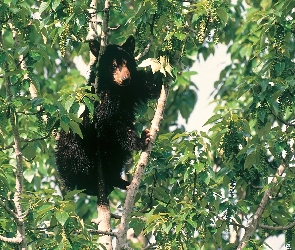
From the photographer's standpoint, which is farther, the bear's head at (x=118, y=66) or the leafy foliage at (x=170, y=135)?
the bear's head at (x=118, y=66)

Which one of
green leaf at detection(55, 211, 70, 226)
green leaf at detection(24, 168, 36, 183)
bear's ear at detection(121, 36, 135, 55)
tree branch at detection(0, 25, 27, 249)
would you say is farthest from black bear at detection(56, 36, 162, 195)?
green leaf at detection(55, 211, 70, 226)

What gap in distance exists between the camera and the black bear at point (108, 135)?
6.33 metres

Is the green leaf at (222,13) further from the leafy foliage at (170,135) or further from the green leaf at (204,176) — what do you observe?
the green leaf at (204,176)

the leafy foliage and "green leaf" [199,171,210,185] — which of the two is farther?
"green leaf" [199,171,210,185]

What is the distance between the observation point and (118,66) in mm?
6609

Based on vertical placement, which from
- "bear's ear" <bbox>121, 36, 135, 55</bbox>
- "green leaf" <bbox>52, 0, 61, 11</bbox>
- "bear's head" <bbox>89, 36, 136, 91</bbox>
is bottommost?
"bear's head" <bbox>89, 36, 136, 91</bbox>

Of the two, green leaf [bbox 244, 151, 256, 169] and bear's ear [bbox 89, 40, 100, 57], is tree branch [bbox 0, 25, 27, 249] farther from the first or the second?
green leaf [bbox 244, 151, 256, 169]

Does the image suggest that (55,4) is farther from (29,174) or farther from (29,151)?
(29,174)

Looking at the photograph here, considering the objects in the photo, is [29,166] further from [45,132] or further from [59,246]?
[59,246]

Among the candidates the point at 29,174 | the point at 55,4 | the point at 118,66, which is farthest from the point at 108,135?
the point at 29,174

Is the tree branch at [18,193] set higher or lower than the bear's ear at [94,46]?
lower

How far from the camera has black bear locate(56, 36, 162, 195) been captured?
20.8 feet

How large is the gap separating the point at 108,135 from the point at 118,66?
0.74 meters

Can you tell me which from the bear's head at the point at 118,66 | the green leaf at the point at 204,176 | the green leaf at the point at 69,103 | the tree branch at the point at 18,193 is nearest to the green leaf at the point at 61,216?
the tree branch at the point at 18,193
